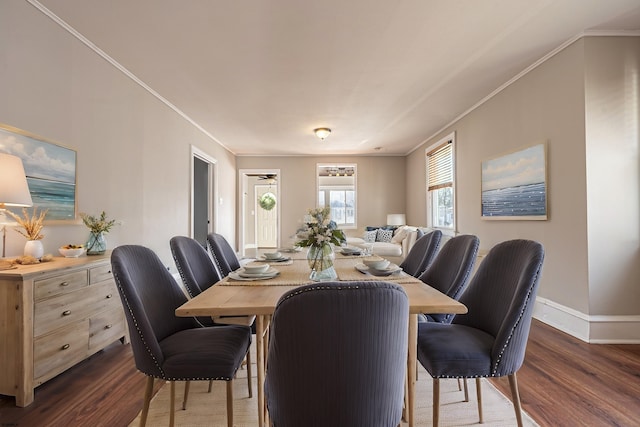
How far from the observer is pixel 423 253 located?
96.4 inches

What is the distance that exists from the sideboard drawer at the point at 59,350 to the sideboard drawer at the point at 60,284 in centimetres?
25

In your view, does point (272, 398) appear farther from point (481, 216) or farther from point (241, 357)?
point (481, 216)

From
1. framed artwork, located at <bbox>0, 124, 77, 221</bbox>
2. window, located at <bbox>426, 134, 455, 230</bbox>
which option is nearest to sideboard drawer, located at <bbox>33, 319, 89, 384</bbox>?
A: framed artwork, located at <bbox>0, 124, 77, 221</bbox>

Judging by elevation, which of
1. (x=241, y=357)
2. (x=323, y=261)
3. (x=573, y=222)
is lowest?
(x=241, y=357)

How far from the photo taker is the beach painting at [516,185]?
321 centimetres

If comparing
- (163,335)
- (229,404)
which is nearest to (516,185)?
(229,404)

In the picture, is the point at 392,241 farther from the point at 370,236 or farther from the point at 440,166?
the point at 440,166

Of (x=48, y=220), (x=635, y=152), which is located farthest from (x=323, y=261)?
(x=635, y=152)

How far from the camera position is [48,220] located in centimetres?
245

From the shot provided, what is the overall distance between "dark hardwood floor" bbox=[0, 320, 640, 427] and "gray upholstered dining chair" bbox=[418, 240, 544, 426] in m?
0.59

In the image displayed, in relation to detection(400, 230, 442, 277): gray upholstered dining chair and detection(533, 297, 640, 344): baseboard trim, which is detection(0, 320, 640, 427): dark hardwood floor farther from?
detection(400, 230, 442, 277): gray upholstered dining chair

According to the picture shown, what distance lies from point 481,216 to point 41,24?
4952 mm

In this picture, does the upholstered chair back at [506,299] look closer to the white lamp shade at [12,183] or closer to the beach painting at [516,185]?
the beach painting at [516,185]

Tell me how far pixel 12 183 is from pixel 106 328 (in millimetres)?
1268
